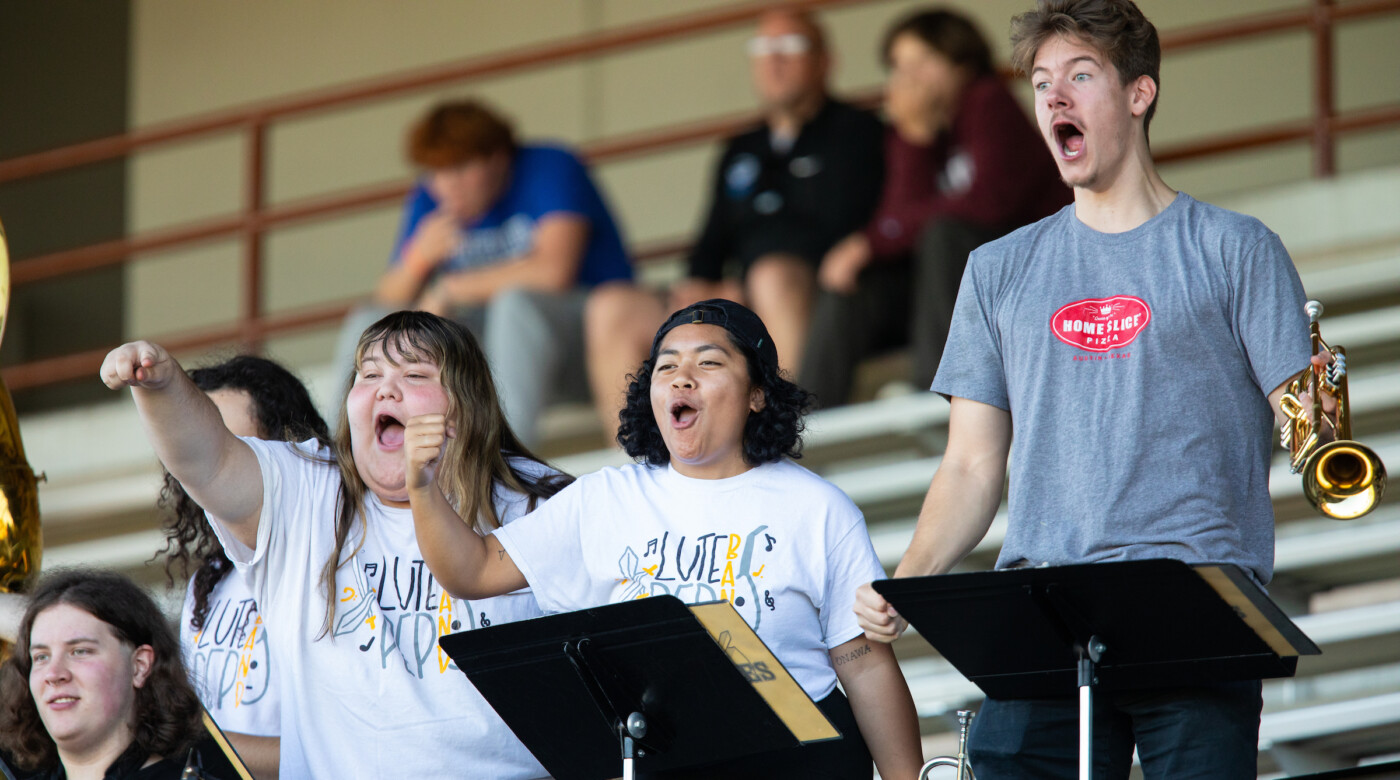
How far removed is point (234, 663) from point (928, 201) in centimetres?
277

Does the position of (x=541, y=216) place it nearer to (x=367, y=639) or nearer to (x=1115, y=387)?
(x=367, y=639)

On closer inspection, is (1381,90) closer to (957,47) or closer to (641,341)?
(957,47)

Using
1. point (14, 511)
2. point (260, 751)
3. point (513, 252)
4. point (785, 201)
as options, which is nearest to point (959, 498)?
point (260, 751)

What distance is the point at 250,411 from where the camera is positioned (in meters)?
3.62

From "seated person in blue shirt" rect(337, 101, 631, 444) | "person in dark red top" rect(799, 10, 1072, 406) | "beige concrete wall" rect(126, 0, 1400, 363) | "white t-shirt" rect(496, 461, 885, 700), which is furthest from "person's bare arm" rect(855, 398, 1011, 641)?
"beige concrete wall" rect(126, 0, 1400, 363)

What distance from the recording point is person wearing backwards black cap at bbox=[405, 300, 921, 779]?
9.57 ft

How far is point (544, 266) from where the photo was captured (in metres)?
5.95

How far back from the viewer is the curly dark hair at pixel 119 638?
3.13 metres

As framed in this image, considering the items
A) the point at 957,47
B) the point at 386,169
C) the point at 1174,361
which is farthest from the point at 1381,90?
the point at 1174,361

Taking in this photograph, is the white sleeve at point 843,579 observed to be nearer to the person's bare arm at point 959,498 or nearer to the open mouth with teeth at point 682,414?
the person's bare arm at point 959,498

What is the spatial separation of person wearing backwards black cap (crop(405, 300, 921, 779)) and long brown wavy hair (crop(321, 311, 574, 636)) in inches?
5.3

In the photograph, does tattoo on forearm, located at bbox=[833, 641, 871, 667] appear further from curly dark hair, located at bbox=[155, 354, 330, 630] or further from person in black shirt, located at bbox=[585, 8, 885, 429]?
person in black shirt, located at bbox=[585, 8, 885, 429]

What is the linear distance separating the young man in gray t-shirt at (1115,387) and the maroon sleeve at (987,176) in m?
2.32

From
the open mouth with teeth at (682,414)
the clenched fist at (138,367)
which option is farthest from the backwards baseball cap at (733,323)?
the clenched fist at (138,367)
